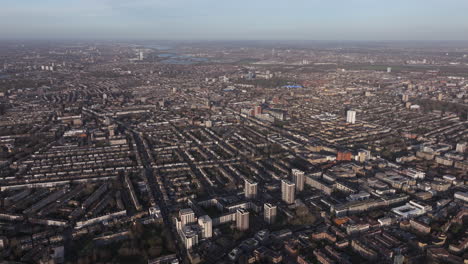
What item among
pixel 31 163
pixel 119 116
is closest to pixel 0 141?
pixel 31 163

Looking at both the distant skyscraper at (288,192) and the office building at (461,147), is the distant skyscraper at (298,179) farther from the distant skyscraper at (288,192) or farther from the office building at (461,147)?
the office building at (461,147)

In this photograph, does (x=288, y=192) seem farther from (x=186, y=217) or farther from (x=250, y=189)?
(x=186, y=217)

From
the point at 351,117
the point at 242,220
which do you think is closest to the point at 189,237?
the point at 242,220

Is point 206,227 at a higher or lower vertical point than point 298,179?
lower

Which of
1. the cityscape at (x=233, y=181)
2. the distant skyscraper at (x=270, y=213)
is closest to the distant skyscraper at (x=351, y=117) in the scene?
the cityscape at (x=233, y=181)

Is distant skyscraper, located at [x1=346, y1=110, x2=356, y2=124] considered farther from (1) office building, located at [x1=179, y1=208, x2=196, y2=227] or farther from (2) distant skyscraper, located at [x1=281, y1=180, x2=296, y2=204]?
(1) office building, located at [x1=179, y1=208, x2=196, y2=227]

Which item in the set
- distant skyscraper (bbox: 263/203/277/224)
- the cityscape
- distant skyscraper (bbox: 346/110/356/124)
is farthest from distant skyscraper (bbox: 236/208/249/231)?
distant skyscraper (bbox: 346/110/356/124)
